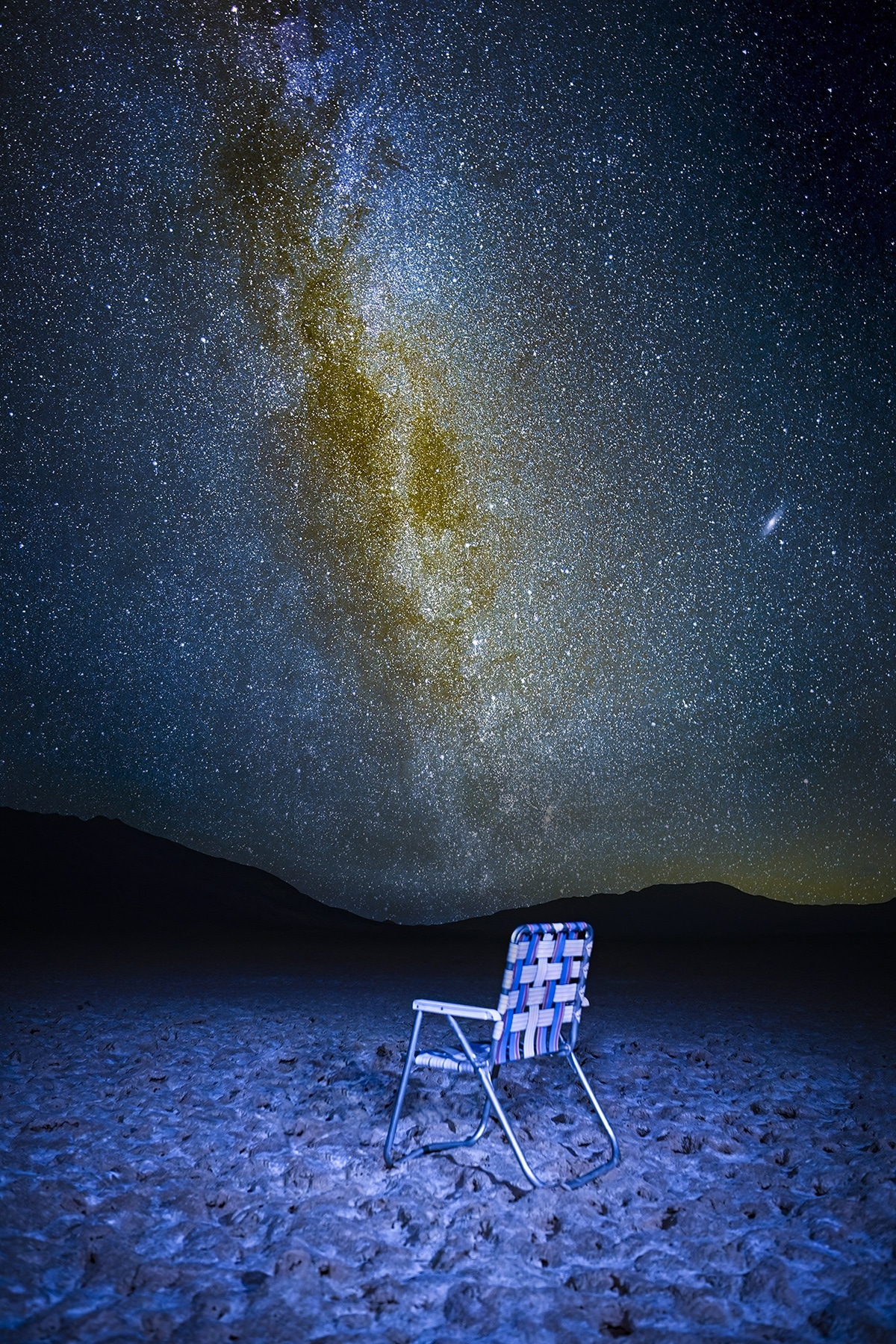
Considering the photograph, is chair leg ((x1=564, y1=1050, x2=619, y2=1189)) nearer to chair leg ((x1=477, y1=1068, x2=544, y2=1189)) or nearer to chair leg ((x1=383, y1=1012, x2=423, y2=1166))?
chair leg ((x1=477, y1=1068, x2=544, y2=1189))

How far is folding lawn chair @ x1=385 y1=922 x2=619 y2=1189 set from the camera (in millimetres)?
3854

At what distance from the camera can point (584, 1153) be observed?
4.21 meters

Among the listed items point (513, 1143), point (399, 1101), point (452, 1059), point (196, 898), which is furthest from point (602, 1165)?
point (196, 898)

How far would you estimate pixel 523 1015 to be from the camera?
4.01m

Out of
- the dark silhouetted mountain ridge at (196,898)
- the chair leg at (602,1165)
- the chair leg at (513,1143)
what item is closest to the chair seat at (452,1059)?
the chair leg at (513,1143)

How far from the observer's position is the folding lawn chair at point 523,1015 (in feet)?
12.6

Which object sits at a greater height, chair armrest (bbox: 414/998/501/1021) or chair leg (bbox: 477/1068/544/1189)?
chair armrest (bbox: 414/998/501/1021)

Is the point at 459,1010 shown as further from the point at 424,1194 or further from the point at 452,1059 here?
the point at 424,1194

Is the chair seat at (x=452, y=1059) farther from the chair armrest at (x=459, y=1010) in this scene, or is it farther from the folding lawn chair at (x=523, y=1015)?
the chair armrest at (x=459, y=1010)

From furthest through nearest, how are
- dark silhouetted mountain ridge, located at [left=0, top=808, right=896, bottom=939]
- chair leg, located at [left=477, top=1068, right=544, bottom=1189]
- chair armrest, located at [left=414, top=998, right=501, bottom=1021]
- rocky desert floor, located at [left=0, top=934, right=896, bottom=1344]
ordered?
dark silhouetted mountain ridge, located at [left=0, top=808, right=896, bottom=939] → chair armrest, located at [left=414, top=998, right=501, bottom=1021] → chair leg, located at [left=477, top=1068, right=544, bottom=1189] → rocky desert floor, located at [left=0, top=934, right=896, bottom=1344]

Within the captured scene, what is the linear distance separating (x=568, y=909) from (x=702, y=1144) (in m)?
82.0

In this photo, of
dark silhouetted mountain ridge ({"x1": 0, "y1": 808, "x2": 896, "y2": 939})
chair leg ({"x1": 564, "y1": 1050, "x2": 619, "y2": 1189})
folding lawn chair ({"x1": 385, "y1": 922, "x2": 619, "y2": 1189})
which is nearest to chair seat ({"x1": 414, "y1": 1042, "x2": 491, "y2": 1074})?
folding lawn chair ({"x1": 385, "y1": 922, "x2": 619, "y2": 1189})

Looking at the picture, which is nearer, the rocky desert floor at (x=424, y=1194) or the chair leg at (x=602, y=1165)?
the rocky desert floor at (x=424, y=1194)

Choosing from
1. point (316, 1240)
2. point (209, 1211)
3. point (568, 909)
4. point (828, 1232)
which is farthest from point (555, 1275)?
point (568, 909)
